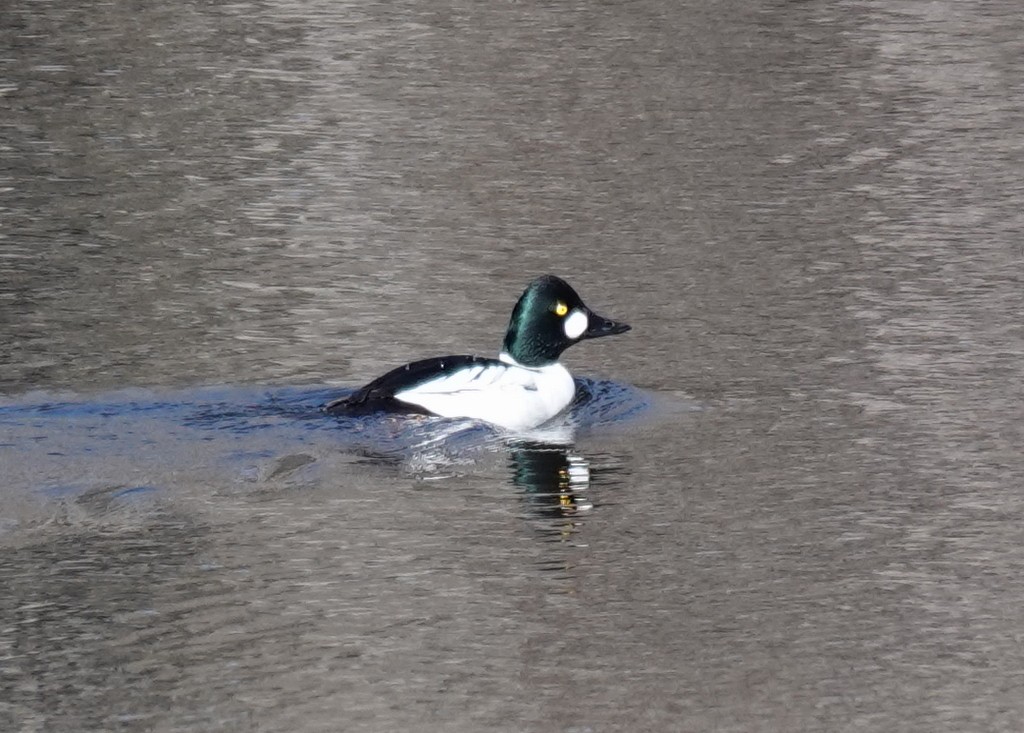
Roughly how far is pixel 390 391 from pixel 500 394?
25.3 inches

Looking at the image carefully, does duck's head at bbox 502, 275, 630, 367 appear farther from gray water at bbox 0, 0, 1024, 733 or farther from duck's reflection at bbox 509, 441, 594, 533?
duck's reflection at bbox 509, 441, 594, 533

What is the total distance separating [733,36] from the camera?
17.0m

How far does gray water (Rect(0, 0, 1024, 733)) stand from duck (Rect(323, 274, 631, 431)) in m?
0.31

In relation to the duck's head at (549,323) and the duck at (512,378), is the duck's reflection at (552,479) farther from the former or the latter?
the duck's head at (549,323)

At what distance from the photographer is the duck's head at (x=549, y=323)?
970 centimetres

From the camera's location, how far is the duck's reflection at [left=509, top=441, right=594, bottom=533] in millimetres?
7805

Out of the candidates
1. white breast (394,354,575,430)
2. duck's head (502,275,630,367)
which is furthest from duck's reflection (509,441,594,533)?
duck's head (502,275,630,367)

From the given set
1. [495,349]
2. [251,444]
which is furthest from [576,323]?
[251,444]

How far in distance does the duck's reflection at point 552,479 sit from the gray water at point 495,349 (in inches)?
1.3

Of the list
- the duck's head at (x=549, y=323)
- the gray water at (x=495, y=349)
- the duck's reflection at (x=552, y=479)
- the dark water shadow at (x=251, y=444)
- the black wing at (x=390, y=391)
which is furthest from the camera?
the duck's head at (x=549, y=323)

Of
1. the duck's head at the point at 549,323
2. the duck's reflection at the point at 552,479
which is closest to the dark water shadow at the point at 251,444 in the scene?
the duck's reflection at the point at 552,479

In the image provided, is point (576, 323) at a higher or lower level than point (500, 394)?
higher

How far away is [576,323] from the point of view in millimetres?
9742

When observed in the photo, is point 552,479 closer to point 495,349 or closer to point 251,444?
point 251,444
